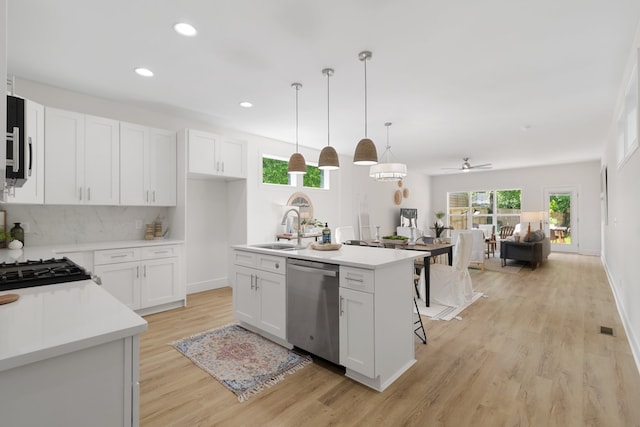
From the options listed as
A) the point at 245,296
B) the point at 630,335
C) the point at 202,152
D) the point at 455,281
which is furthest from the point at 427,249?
the point at 202,152

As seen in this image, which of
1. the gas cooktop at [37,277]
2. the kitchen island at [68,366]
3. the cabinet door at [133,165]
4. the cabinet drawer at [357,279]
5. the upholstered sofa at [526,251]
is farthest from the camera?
the upholstered sofa at [526,251]

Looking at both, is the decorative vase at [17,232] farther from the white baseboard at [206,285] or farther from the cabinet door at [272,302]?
the cabinet door at [272,302]

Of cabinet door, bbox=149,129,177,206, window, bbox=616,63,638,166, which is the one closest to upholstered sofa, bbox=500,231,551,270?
window, bbox=616,63,638,166

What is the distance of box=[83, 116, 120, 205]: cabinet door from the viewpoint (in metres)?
3.48

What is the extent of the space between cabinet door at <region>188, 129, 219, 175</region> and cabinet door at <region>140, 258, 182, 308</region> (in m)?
1.28

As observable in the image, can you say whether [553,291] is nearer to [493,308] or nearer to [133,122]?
[493,308]

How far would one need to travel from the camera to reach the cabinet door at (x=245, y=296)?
305 cm

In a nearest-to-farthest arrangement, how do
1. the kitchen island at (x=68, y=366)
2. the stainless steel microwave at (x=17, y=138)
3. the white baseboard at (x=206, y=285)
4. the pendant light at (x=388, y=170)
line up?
the kitchen island at (x=68, y=366) → the stainless steel microwave at (x=17, y=138) → the white baseboard at (x=206, y=285) → the pendant light at (x=388, y=170)

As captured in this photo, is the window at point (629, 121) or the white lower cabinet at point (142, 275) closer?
the window at point (629, 121)

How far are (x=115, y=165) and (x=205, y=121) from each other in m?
1.48

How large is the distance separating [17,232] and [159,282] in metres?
1.46

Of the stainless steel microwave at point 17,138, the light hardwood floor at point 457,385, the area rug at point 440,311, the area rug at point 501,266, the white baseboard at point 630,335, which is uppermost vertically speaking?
the stainless steel microwave at point 17,138

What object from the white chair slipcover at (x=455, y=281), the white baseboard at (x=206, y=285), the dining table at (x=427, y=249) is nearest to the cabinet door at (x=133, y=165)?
the white baseboard at (x=206, y=285)

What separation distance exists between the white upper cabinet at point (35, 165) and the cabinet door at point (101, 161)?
382 mm
